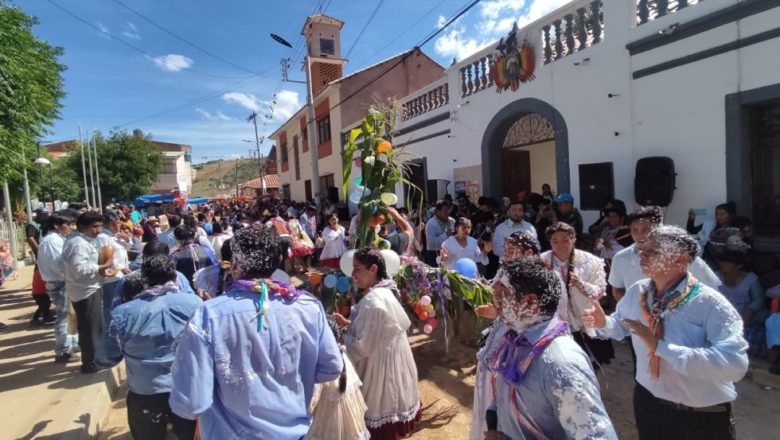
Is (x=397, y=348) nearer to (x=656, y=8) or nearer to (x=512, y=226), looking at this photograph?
(x=512, y=226)

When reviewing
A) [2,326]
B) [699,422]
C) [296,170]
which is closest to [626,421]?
[699,422]

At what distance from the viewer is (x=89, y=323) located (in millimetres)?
4426

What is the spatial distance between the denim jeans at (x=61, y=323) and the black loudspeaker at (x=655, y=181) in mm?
7320

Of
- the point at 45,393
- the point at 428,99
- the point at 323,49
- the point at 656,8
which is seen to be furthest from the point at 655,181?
the point at 323,49

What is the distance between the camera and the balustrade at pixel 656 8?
5.39 meters

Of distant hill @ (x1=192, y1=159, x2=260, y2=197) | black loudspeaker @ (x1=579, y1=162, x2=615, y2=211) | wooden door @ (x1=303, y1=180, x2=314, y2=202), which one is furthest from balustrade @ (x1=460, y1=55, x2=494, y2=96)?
distant hill @ (x1=192, y1=159, x2=260, y2=197)

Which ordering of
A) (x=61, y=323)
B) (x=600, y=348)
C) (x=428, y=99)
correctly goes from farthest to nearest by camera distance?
(x=428, y=99) < (x=61, y=323) < (x=600, y=348)

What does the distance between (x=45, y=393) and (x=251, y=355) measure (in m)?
3.86

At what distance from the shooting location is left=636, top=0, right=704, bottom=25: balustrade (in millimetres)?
5386

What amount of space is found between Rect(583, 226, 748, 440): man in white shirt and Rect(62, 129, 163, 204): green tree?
35987 millimetres

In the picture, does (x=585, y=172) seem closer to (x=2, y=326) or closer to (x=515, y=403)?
(x=515, y=403)

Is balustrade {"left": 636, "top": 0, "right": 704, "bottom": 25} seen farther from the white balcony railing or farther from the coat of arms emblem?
the white balcony railing

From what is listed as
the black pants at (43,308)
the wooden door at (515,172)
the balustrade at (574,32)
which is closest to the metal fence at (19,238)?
the black pants at (43,308)

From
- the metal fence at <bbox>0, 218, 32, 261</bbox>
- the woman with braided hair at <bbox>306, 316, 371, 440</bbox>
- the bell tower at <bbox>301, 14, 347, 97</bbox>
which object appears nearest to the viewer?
the woman with braided hair at <bbox>306, 316, 371, 440</bbox>
